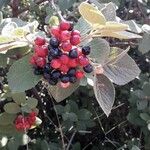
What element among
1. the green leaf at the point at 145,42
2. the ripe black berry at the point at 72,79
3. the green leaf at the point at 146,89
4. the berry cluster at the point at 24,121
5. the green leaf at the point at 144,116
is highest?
the ripe black berry at the point at 72,79

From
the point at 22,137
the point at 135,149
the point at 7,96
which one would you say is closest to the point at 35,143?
the point at 22,137

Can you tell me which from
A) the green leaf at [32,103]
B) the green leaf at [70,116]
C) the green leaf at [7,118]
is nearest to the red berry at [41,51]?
the green leaf at [32,103]

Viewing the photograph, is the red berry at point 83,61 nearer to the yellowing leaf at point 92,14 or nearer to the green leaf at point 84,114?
the yellowing leaf at point 92,14


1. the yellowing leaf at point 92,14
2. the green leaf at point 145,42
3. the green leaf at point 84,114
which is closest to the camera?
the yellowing leaf at point 92,14

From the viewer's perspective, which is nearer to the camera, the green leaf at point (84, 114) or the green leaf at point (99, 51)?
the green leaf at point (99, 51)

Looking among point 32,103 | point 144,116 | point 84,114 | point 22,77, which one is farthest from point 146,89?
point 22,77

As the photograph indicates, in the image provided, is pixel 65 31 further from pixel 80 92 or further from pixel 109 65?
pixel 80 92

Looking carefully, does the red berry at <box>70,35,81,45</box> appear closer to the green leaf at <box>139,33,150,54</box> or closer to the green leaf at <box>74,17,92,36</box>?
the green leaf at <box>74,17,92,36</box>
